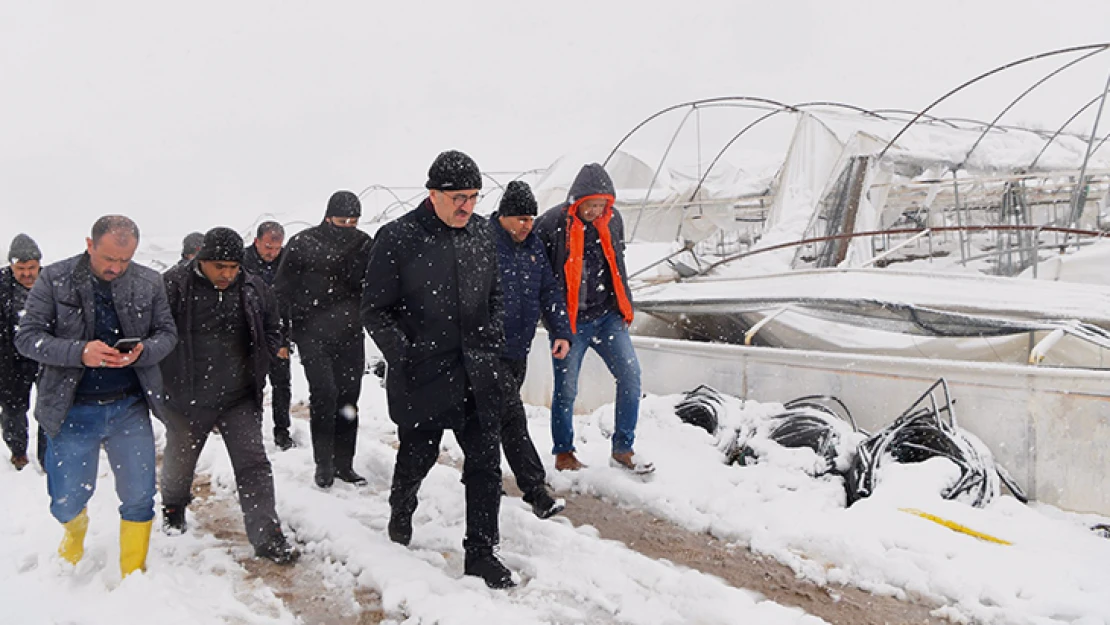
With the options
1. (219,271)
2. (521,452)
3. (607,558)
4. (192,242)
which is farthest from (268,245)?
(607,558)

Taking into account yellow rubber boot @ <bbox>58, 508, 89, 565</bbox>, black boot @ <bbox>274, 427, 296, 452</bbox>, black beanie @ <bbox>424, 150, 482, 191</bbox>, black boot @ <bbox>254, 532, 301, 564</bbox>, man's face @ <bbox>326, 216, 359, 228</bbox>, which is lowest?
black boot @ <bbox>274, 427, 296, 452</bbox>

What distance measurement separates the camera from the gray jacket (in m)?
3.07

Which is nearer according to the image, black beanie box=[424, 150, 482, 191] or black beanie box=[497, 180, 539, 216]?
black beanie box=[424, 150, 482, 191]

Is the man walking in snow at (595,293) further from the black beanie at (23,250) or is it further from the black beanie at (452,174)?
the black beanie at (23,250)

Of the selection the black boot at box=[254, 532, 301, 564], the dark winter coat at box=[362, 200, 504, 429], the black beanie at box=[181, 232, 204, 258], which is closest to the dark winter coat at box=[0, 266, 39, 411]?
the black beanie at box=[181, 232, 204, 258]

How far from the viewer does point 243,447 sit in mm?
3658

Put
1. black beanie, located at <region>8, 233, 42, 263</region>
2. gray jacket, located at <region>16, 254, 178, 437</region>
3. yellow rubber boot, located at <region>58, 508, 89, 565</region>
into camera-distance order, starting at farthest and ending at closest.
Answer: black beanie, located at <region>8, 233, 42, 263</region>, yellow rubber boot, located at <region>58, 508, 89, 565</region>, gray jacket, located at <region>16, 254, 178, 437</region>

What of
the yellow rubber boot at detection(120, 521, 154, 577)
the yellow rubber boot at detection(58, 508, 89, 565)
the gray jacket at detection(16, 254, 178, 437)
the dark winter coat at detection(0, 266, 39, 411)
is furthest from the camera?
the dark winter coat at detection(0, 266, 39, 411)

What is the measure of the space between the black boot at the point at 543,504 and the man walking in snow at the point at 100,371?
1.88 metres

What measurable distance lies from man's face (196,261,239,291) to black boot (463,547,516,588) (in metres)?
1.76

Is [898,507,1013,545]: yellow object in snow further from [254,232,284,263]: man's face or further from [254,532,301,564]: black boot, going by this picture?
[254,232,284,263]: man's face

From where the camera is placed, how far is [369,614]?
299 centimetres

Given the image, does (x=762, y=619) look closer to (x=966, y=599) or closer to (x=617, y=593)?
(x=617, y=593)

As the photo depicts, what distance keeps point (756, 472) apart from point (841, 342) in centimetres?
178
